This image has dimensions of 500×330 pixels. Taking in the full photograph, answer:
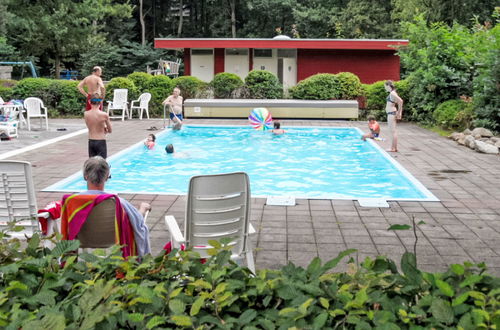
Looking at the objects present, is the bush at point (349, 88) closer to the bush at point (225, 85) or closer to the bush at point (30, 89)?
the bush at point (225, 85)

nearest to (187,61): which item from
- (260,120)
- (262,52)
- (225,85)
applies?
(262,52)

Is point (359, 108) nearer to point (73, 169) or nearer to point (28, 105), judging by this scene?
point (28, 105)

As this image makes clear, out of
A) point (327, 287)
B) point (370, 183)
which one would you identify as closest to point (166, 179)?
point (370, 183)

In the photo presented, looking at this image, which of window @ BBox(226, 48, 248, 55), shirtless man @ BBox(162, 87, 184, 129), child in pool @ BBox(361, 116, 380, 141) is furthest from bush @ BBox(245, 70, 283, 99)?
window @ BBox(226, 48, 248, 55)

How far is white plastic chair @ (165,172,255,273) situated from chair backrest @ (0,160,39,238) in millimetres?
1313

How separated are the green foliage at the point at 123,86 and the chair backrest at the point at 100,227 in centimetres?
1613

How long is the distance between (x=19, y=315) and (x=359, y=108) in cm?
1906

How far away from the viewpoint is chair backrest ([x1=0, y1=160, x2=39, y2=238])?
4621 mm

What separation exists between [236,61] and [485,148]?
58.9 feet

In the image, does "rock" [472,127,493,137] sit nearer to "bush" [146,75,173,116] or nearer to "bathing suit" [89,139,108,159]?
"bathing suit" [89,139,108,159]

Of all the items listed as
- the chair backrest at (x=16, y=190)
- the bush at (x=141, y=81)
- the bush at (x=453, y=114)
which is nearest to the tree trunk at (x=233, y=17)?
the bush at (x=141, y=81)

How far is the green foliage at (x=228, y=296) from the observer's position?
1727mm

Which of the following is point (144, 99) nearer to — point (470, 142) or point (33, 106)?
point (33, 106)

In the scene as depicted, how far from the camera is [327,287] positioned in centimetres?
199
